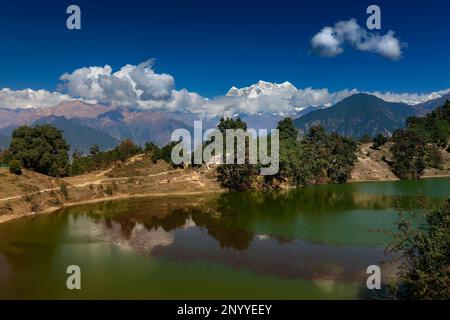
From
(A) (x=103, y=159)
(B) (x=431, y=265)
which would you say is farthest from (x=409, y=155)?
(B) (x=431, y=265)

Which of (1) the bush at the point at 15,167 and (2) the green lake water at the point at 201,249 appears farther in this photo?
(1) the bush at the point at 15,167

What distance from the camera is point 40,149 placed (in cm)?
8819

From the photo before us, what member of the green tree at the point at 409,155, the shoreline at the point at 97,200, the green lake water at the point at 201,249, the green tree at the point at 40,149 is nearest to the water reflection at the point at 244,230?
the green lake water at the point at 201,249

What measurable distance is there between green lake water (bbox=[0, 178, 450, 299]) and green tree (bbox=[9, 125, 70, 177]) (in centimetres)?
1753

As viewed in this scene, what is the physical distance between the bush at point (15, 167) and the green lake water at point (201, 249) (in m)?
13.1

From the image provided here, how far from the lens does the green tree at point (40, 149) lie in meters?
86.6

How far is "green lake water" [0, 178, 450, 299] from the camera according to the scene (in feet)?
117

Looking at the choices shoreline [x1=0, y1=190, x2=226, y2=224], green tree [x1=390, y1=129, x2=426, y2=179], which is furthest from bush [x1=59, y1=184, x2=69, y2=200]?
green tree [x1=390, y1=129, x2=426, y2=179]

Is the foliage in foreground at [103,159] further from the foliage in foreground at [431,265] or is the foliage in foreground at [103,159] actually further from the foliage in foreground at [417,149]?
the foliage in foreground at [431,265]

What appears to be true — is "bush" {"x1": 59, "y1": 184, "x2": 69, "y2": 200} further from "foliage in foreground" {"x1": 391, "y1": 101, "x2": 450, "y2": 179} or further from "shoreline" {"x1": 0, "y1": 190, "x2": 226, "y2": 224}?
"foliage in foreground" {"x1": 391, "y1": 101, "x2": 450, "y2": 179}
